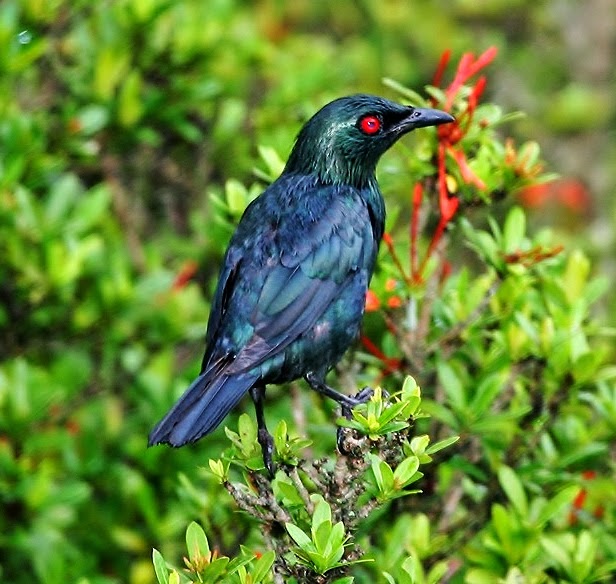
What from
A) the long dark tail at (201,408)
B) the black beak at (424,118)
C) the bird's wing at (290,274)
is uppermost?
the black beak at (424,118)

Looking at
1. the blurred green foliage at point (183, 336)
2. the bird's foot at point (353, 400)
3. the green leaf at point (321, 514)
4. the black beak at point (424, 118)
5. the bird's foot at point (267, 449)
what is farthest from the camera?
the blurred green foliage at point (183, 336)

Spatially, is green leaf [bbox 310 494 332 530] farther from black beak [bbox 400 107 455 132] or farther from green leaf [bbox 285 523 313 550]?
black beak [bbox 400 107 455 132]

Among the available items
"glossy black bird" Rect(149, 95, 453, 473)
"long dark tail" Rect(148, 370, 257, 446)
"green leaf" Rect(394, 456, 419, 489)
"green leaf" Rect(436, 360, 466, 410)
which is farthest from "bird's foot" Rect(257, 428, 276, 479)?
"green leaf" Rect(436, 360, 466, 410)

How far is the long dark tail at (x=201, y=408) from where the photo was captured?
291 centimetres

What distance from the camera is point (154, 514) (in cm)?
423

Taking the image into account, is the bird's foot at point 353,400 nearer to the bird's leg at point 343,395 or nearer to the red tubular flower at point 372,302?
the bird's leg at point 343,395

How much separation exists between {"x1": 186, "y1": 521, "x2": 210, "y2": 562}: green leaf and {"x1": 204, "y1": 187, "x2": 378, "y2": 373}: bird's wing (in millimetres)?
640

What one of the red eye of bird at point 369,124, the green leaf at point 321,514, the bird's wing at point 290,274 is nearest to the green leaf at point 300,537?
the green leaf at point 321,514

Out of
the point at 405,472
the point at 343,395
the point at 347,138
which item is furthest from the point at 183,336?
the point at 405,472

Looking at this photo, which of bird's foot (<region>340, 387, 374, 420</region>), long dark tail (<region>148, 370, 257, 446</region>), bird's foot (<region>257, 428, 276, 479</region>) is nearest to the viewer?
long dark tail (<region>148, 370, 257, 446</region>)

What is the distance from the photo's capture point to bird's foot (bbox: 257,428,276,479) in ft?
10.0

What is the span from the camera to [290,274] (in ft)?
11.0

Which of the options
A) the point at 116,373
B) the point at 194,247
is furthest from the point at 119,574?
the point at 194,247

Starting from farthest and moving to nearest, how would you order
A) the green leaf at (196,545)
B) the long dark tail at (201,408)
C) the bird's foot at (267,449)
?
1. the bird's foot at (267,449)
2. the long dark tail at (201,408)
3. the green leaf at (196,545)
